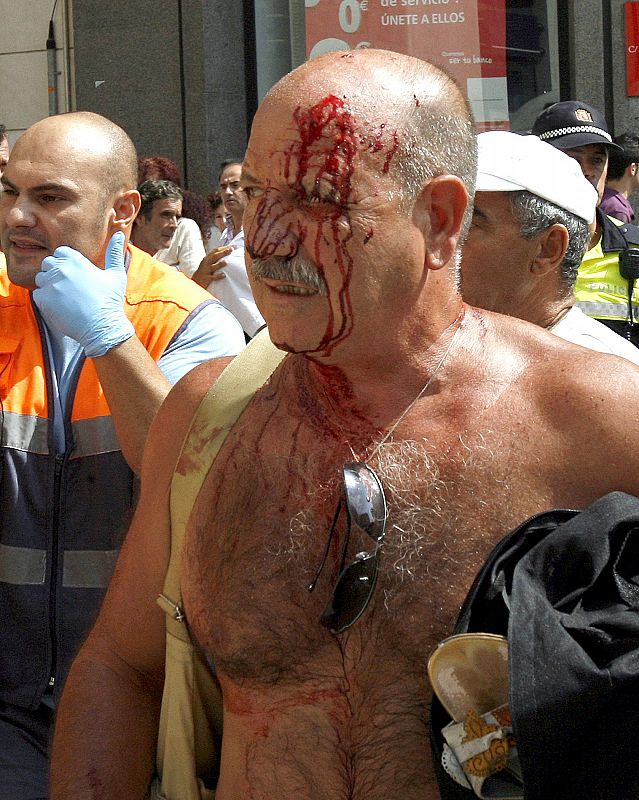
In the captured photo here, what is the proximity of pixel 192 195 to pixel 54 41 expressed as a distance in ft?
9.57

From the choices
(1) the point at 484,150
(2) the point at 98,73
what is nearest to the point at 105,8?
(2) the point at 98,73

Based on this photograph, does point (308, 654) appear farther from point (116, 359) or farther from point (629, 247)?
point (629, 247)

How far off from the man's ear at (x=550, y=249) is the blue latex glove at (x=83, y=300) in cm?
98

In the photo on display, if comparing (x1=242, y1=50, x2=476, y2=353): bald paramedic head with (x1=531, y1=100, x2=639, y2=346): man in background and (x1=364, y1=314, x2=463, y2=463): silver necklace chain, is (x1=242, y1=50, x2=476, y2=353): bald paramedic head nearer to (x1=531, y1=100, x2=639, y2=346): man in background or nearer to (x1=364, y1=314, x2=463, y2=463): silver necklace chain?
(x1=364, y1=314, x2=463, y2=463): silver necklace chain

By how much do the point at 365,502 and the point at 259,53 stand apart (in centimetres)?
784

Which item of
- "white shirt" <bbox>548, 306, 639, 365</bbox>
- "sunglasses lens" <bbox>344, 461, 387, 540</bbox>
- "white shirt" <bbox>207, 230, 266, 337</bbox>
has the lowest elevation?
"white shirt" <bbox>207, 230, 266, 337</bbox>

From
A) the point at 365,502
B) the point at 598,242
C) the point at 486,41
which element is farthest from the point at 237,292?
the point at 486,41

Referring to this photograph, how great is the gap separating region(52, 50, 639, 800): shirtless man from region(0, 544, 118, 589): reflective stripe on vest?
0.75m

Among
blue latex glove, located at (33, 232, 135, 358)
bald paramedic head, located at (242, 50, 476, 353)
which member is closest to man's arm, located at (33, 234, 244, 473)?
blue latex glove, located at (33, 232, 135, 358)

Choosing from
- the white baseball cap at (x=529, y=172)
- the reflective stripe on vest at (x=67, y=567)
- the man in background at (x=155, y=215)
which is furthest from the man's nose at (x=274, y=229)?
the man in background at (x=155, y=215)

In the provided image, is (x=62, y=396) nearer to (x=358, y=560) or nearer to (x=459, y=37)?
(x=358, y=560)

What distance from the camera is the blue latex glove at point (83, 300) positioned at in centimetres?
270

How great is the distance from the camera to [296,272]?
1792 mm

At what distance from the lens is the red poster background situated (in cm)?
809
